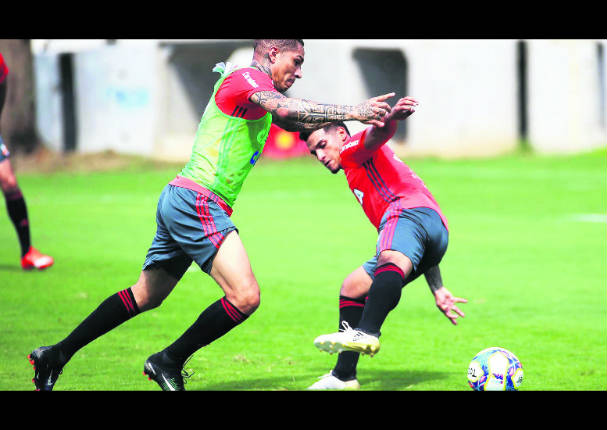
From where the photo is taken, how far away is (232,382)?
21.4 feet

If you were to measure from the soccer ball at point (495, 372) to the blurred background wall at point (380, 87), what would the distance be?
22.8 m

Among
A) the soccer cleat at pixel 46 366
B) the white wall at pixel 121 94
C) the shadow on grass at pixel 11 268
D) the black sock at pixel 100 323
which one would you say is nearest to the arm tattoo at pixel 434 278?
the black sock at pixel 100 323

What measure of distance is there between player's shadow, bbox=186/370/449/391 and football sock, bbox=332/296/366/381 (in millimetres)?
154

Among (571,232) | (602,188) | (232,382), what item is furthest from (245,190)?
(232,382)

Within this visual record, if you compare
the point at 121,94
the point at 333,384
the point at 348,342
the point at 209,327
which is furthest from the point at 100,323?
the point at 121,94

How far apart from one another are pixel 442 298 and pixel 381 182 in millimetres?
839

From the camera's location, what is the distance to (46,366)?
5.96 metres

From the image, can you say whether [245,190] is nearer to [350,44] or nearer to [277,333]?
[350,44]

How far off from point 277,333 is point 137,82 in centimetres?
2326

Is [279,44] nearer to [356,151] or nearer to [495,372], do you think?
[356,151]

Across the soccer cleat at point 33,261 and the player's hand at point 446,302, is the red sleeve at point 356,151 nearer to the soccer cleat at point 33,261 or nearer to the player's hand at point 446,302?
the player's hand at point 446,302

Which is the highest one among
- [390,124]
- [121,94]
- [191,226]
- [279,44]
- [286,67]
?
[121,94]

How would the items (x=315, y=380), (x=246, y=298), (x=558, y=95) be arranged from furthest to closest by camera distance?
1. (x=558, y=95)
2. (x=315, y=380)
3. (x=246, y=298)

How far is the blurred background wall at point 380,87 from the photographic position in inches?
1123
